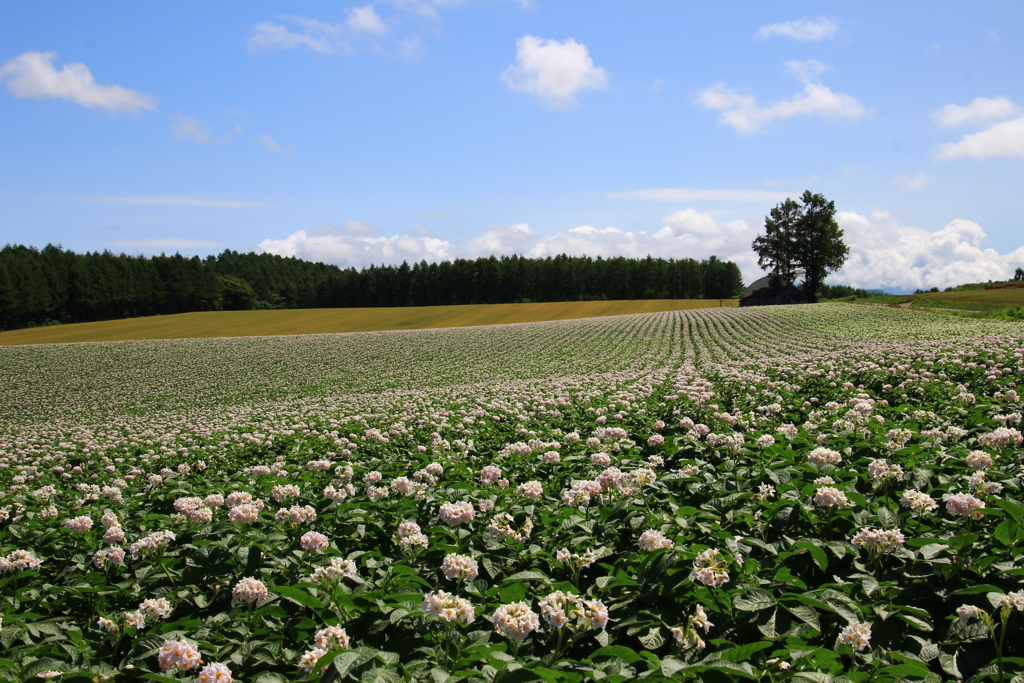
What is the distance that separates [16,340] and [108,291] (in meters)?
23.4

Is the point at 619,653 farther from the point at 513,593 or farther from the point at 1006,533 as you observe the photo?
the point at 1006,533

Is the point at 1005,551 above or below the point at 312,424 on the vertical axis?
above

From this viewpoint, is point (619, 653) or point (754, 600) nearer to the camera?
point (619, 653)

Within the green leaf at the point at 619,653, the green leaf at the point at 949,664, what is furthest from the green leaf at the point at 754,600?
the green leaf at the point at 949,664

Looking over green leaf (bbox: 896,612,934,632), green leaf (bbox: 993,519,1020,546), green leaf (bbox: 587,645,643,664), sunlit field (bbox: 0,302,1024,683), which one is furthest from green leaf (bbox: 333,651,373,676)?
green leaf (bbox: 993,519,1020,546)

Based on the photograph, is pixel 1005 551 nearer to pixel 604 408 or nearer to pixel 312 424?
pixel 604 408

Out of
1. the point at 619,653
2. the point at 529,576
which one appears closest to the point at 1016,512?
the point at 619,653

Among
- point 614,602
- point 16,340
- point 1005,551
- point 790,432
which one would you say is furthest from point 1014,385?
point 16,340

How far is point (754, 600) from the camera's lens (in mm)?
2953

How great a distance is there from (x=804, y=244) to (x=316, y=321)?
232 ft

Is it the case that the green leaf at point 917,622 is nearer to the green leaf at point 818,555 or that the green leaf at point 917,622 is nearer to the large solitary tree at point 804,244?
the green leaf at point 818,555

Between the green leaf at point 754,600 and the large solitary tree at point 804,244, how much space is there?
85034 millimetres

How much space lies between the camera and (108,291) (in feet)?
279

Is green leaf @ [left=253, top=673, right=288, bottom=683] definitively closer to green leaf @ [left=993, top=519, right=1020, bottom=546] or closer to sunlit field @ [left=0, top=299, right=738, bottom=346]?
green leaf @ [left=993, top=519, right=1020, bottom=546]
